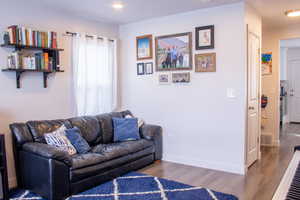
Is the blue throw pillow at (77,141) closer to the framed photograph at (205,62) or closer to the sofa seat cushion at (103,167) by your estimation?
the sofa seat cushion at (103,167)

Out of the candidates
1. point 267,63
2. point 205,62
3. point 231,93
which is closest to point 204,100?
point 231,93

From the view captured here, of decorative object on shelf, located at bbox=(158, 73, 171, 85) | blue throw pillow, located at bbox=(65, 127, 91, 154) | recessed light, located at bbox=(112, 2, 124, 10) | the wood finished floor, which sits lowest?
the wood finished floor

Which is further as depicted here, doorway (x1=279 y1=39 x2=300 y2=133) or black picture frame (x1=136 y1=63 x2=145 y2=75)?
doorway (x1=279 y1=39 x2=300 y2=133)

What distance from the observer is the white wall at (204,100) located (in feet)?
12.1

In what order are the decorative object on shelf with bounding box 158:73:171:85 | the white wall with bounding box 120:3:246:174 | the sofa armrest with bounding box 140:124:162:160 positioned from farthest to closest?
the decorative object on shelf with bounding box 158:73:171:85, the sofa armrest with bounding box 140:124:162:160, the white wall with bounding box 120:3:246:174

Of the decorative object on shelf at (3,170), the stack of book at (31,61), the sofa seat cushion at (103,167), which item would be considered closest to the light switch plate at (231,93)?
the sofa seat cushion at (103,167)

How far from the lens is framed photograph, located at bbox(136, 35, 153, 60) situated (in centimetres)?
452

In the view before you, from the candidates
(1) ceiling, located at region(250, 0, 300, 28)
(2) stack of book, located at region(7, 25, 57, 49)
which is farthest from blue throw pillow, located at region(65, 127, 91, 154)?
(1) ceiling, located at region(250, 0, 300, 28)

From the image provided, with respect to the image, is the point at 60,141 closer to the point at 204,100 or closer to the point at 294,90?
the point at 204,100

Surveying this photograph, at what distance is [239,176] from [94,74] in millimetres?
2778

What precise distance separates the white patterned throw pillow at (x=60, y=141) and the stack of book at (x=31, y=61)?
0.91 meters

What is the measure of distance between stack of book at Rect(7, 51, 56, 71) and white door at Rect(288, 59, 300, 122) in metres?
7.62

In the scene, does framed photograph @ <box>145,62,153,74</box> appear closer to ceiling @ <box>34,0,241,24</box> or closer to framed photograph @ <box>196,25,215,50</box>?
ceiling @ <box>34,0,241,24</box>

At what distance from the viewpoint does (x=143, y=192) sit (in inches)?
119
